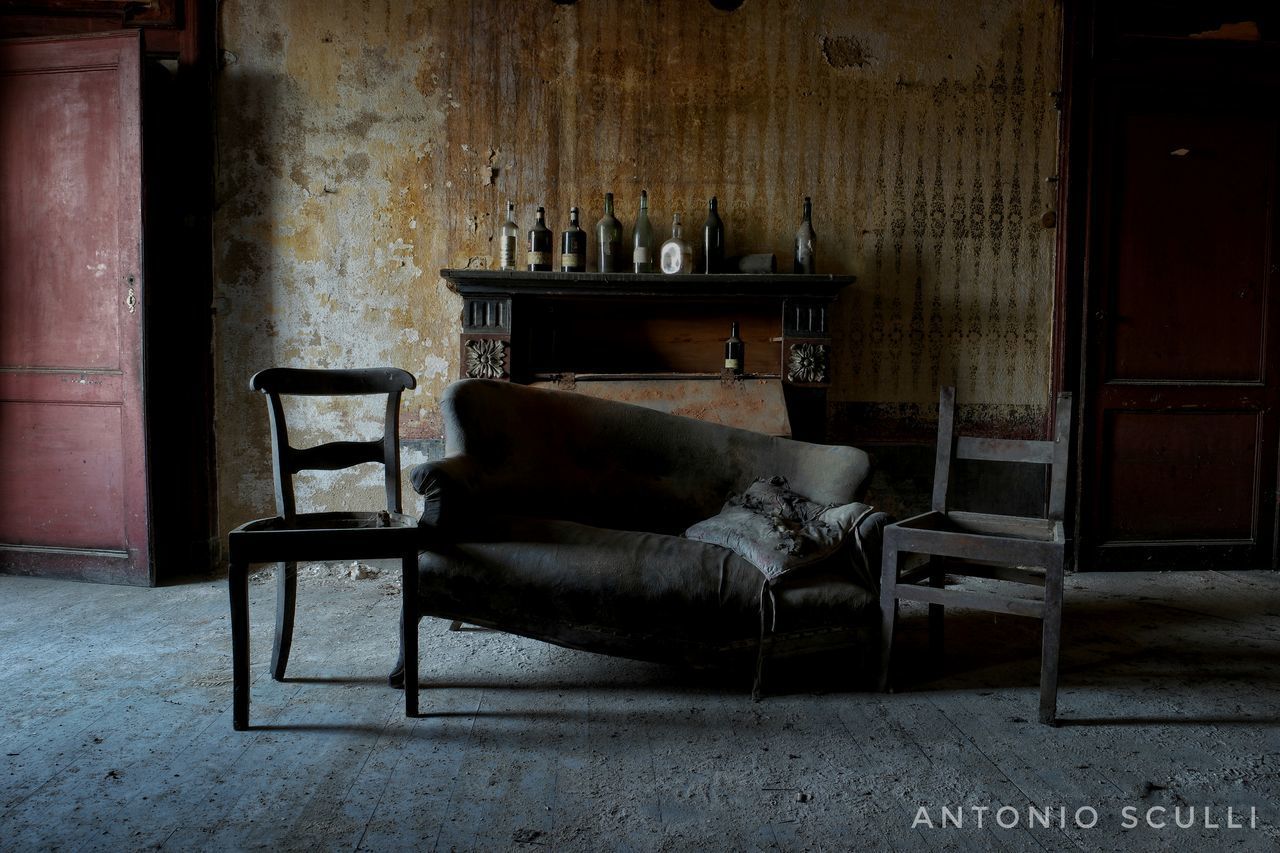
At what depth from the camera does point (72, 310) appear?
3660mm

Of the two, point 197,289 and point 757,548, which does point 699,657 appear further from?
point 197,289

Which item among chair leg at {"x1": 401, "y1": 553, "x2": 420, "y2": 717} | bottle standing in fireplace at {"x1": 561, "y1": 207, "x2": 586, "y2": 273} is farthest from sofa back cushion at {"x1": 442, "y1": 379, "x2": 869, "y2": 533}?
bottle standing in fireplace at {"x1": 561, "y1": 207, "x2": 586, "y2": 273}

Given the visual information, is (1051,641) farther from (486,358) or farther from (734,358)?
(486,358)

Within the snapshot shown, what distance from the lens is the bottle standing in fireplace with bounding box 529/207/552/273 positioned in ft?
12.7

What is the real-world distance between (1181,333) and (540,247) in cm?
307

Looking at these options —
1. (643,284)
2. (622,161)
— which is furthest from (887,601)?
(622,161)

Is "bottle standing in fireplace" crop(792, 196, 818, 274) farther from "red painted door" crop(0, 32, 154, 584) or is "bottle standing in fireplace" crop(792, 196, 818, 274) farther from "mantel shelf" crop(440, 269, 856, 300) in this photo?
"red painted door" crop(0, 32, 154, 584)

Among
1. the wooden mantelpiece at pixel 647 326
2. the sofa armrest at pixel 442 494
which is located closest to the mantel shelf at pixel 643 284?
the wooden mantelpiece at pixel 647 326

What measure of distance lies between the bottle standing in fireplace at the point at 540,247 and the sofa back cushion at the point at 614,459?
1.13 meters

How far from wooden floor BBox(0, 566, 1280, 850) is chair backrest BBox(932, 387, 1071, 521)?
558 mm

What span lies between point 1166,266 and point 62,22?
17.0 feet

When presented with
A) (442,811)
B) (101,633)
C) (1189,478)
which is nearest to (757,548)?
(442,811)

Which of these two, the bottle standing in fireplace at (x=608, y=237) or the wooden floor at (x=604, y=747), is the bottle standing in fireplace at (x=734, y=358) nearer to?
the bottle standing in fireplace at (x=608, y=237)

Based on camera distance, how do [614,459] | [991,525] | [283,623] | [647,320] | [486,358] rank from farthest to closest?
[647,320], [486,358], [614,459], [991,525], [283,623]
